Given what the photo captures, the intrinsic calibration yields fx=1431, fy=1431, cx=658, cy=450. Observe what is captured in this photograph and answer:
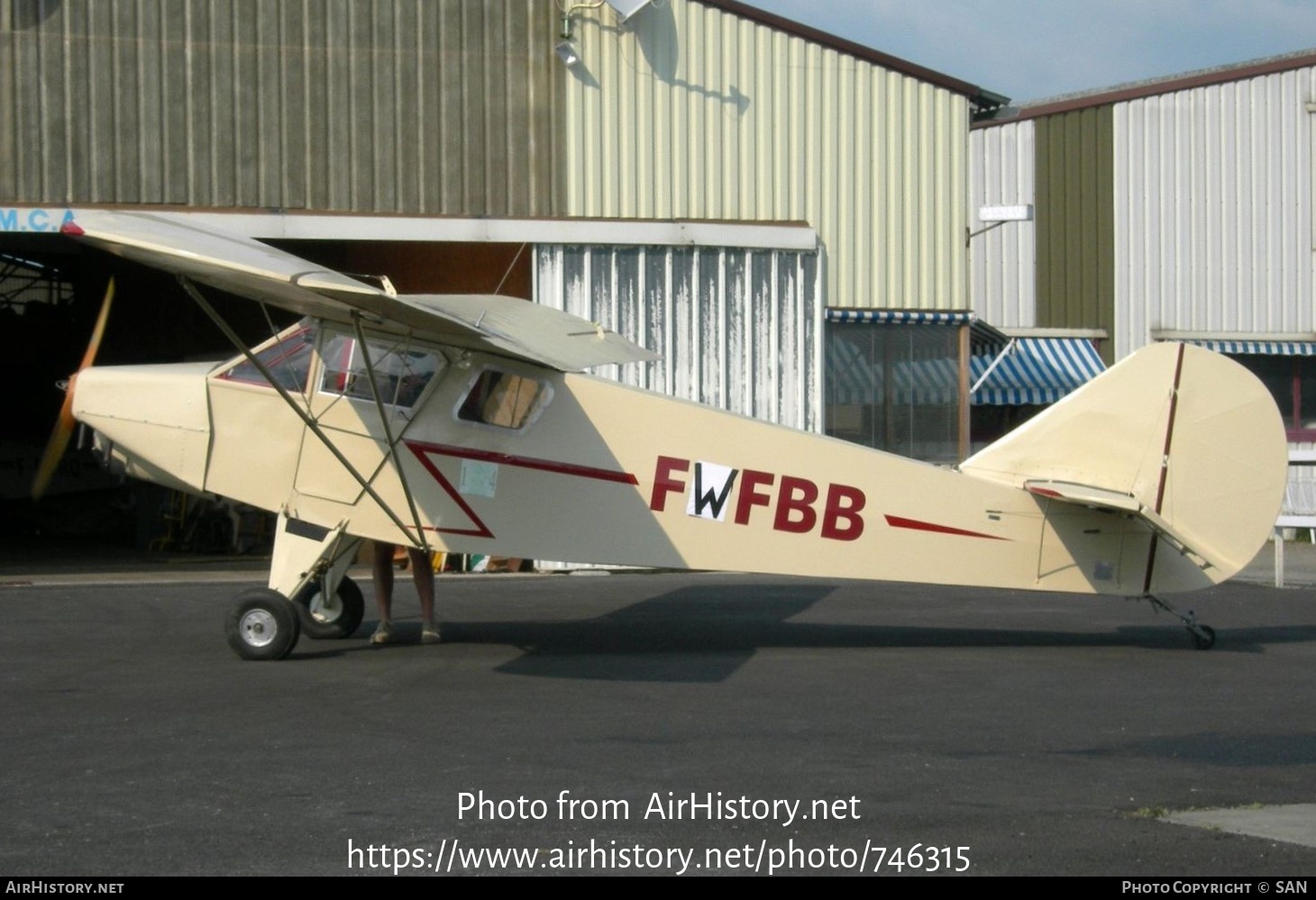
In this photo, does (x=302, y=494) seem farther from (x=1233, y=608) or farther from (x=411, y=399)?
(x=1233, y=608)

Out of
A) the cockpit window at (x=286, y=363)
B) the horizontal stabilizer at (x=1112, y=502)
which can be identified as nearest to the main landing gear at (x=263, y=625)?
the cockpit window at (x=286, y=363)

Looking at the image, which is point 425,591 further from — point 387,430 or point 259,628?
point 387,430

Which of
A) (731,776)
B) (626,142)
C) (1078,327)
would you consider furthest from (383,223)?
(1078,327)

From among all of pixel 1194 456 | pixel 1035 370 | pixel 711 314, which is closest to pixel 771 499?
pixel 1194 456

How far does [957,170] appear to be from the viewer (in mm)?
19312

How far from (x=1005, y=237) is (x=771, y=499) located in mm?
18706

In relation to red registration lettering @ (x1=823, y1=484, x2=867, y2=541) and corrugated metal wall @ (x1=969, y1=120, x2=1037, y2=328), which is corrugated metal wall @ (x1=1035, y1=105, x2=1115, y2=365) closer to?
corrugated metal wall @ (x1=969, y1=120, x2=1037, y2=328)

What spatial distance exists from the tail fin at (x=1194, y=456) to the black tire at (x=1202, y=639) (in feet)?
2.31

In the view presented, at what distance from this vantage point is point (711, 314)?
18062mm

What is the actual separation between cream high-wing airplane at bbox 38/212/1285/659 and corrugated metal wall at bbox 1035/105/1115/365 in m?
16.2

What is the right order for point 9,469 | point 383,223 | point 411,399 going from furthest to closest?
point 9,469, point 383,223, point 411,399

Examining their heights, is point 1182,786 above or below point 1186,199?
below

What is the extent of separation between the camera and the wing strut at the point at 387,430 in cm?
939

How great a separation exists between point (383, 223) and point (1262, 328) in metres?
16.7
